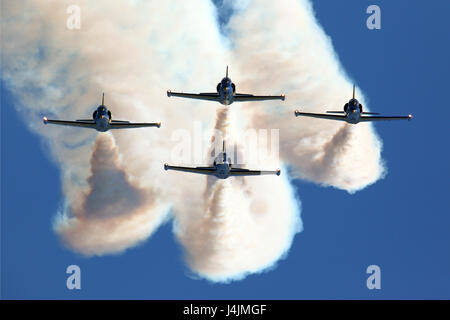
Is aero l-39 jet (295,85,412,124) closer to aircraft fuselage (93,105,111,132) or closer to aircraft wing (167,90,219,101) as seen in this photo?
aircraft wing (167,90,219,101)

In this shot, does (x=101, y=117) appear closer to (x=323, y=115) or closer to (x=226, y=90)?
(x=226, y=90)

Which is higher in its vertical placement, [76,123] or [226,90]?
[226,90]

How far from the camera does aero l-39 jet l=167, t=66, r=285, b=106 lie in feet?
308

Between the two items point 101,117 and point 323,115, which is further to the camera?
point 323,115

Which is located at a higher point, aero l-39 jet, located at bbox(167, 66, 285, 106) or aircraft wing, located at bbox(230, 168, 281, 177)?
aero l-39 jet, located at bbox(167, 66, 285, 106)

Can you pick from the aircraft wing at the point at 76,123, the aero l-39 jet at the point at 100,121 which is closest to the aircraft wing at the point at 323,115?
the aero l-39 jet at the point at 100,121

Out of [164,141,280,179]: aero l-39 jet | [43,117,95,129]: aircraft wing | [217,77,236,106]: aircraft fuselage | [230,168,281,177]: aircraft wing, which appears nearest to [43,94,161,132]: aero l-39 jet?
[43,117,95,129]: aircraft wing

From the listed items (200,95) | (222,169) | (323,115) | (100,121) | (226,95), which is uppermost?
(200,95)

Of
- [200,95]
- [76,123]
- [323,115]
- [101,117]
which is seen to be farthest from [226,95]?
[76,123]

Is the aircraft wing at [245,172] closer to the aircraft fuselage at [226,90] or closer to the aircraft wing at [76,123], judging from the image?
the aircraft fuselage at [226,90]

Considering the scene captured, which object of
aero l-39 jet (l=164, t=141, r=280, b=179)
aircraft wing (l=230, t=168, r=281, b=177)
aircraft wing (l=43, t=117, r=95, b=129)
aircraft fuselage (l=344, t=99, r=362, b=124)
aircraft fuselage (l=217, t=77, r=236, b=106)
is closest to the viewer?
aero l-39 jet (l=164, t=141, r=280, b=179)

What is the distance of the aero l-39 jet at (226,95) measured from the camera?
9400 cm

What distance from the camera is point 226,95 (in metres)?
94.3

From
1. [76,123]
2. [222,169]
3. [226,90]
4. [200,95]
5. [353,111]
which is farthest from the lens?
[200,95]
